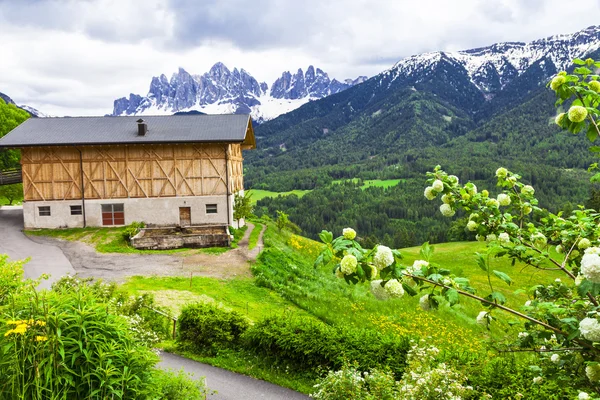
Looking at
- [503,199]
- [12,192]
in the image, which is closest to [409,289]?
[503,199]

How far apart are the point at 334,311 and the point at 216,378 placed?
9.27 metres

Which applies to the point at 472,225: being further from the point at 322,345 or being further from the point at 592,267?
the point at 322,345

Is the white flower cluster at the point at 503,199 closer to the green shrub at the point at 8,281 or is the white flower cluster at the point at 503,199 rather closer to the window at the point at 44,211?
the green shrub at the point at 8,281

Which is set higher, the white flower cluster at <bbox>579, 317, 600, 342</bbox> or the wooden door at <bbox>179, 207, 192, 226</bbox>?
the white flower cluster at <bbox>579, 317, 600, 342</bbox>

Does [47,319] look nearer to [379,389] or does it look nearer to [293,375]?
[379,389]

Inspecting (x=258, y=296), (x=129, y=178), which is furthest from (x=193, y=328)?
(x=129, y=178)

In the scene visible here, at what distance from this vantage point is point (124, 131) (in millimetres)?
38562

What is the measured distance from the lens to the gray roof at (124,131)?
3631cm

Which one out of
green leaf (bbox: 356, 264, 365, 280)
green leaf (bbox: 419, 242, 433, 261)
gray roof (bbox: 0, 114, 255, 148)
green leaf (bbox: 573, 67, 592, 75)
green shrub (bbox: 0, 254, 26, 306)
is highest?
gray roof (bbox: 0, 114, 255, 148)

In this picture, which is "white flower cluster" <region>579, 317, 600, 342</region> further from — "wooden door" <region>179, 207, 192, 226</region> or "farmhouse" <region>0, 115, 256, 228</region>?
"wooden door" <region>179, 207, 192, 226</region>

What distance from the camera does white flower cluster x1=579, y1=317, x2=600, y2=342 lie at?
3797 mm

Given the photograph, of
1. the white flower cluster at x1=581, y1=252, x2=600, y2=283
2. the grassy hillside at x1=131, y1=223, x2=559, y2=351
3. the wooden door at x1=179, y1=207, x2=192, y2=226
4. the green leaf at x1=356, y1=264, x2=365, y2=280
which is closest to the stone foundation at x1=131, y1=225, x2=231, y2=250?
the grassy hillside at x1=131, y1=223, x2=559, y2=351

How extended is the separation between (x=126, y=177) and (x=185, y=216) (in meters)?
6.21

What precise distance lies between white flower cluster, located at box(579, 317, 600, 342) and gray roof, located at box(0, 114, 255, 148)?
33871mm
